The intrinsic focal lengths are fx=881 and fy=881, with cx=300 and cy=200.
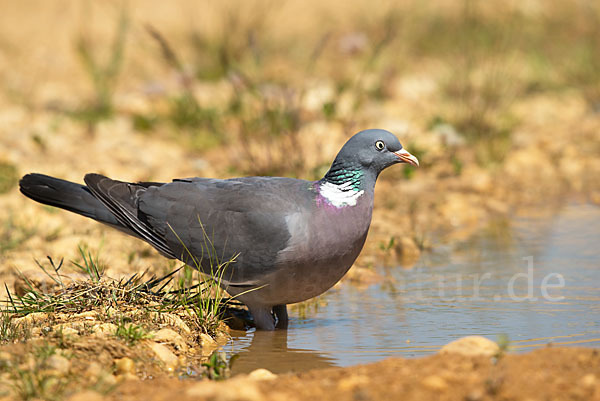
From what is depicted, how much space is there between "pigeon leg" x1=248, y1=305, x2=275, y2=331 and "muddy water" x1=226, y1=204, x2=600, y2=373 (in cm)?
5

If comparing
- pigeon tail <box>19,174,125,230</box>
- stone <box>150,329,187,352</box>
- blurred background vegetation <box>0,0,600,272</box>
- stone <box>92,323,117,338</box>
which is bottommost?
stone <box>150,329,187,352</box>

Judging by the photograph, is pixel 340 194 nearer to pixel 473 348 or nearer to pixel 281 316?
pixel 281 316

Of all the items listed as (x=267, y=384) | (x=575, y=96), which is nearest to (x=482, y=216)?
(x=575, y=96)

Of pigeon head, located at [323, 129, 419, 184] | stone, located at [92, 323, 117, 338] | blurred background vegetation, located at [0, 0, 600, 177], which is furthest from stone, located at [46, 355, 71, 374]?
blurred background vegetation, located at [0, 0, 600, 177]

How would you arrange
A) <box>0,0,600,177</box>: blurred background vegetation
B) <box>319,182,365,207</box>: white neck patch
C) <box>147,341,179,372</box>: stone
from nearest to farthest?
1. <box>147,341,179,372</box>: stone
2. <box>319,182,365,207</box>: white neck patch
3. <box>0,0,600,177</box>: blurred background vegetation

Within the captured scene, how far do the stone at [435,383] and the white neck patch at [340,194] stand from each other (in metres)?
1.35

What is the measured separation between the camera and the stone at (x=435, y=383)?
2.94 metres

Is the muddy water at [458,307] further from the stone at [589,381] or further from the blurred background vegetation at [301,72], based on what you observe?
the blurred background vegetation at [301,72]

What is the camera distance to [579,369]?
3.12 metres

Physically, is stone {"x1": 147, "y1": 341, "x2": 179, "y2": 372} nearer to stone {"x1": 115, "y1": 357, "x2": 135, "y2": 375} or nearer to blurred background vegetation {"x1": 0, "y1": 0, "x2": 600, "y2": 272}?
stone {"x1": 115, "y1": 357, "x2": 135, "y2": 375}

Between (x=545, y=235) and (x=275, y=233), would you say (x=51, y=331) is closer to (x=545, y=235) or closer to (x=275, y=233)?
(x=275, y=233)

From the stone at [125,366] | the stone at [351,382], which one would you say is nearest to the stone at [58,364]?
the stone at [125,366]

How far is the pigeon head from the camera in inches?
167

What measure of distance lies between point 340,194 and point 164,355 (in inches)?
45.8
